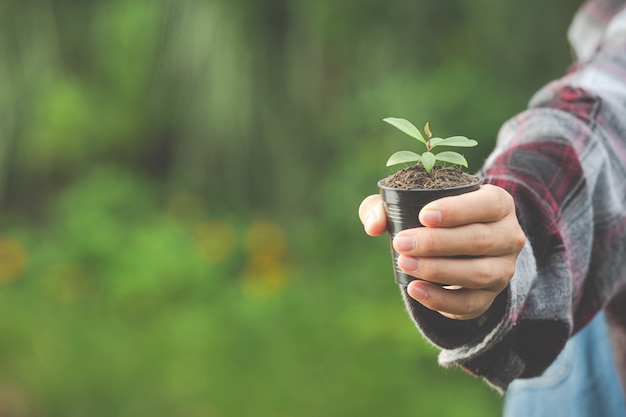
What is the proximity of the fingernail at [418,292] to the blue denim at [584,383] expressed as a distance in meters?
0.58

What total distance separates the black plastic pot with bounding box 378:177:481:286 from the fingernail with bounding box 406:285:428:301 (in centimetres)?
2

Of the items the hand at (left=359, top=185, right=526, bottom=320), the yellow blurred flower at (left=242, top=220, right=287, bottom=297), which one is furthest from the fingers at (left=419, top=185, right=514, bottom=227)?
the yellow blurred flower at (left=242, top=220, right=287, bottom=297)

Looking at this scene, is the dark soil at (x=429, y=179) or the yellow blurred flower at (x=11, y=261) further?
the yellow blurred flower at (x=11, y=261)

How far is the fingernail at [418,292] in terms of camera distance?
2.72 ft

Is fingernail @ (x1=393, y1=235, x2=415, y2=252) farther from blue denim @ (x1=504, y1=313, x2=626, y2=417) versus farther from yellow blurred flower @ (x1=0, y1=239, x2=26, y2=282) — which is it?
yellow blurred flower @ (x1=0, y1=239, x2=26, y2=282)

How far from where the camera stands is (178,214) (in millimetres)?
3252

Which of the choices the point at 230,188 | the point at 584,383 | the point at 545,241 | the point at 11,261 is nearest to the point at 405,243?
the point at 545,241

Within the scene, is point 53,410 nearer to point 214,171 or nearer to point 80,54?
point 214,171

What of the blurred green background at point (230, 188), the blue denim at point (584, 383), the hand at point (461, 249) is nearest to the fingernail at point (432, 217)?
the hand at point (461, 249)

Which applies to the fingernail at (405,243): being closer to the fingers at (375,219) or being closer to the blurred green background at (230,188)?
the fingers at (375,219)

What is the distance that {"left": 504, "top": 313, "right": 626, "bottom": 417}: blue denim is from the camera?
52.5 inches

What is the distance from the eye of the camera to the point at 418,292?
2.72 feet

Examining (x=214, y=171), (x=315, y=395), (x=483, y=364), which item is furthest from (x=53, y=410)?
(x=483, y=364)

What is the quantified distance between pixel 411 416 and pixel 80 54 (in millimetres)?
2199
